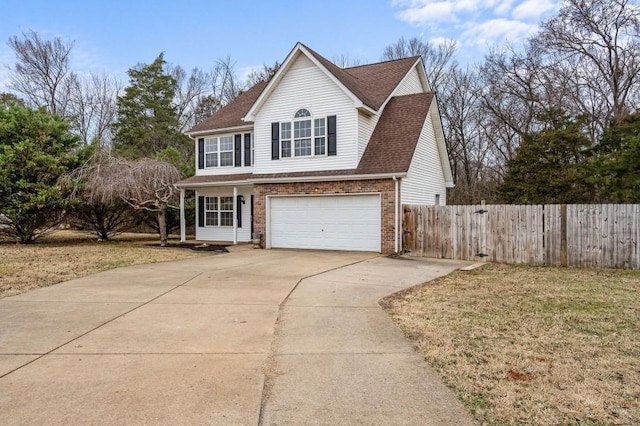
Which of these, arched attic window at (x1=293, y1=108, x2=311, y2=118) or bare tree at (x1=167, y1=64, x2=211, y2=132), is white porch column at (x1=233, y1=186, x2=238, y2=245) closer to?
arched attic window at (x1=293, y1=108, x2=311, y2=118)

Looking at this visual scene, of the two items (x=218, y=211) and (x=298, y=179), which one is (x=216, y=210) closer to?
(x=218, y=211)

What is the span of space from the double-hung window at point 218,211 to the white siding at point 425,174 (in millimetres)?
8480

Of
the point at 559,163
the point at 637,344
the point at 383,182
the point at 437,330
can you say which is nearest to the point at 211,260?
the point at 383,182

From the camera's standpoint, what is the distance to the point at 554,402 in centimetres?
341

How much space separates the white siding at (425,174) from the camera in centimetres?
1521

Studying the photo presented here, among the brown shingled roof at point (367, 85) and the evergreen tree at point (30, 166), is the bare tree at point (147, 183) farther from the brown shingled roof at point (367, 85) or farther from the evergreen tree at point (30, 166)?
the brown shingled roof at point (367, 85)

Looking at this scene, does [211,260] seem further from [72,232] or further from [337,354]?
[72,232]

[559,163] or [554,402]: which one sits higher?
[559,163]

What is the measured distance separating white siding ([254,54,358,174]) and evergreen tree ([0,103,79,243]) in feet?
26.8

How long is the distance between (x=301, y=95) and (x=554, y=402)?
46.4ft

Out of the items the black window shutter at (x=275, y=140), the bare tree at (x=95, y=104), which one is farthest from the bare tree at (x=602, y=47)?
the bare tree at (x=95, y=104)

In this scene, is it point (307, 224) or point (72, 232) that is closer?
point (307, 224)

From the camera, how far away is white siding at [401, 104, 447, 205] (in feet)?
49.9

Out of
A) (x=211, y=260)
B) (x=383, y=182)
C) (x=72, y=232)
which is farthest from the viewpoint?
(x=72, y=232)
